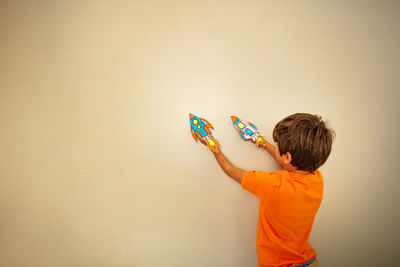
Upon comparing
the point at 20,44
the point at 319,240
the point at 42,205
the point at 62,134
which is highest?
the point at 20,44

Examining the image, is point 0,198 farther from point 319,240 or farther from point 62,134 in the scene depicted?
point 319,240

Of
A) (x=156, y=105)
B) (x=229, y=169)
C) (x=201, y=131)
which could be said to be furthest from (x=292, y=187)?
(x=156, y=105)

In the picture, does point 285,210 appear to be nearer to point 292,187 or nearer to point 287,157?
point 292,187

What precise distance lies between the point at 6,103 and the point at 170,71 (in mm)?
787

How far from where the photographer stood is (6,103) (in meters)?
0.97

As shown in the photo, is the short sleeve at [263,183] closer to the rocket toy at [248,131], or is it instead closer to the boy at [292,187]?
the boy at [292,187]

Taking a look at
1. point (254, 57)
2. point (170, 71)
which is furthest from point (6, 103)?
point (254, 57)

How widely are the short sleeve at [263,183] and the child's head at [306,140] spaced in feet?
0.34

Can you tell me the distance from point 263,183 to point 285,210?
126 millimetres

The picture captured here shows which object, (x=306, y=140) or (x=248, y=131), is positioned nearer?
(x=306, y=140)

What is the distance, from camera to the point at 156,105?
36.9 inches

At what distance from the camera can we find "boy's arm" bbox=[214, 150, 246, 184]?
32.5 inches

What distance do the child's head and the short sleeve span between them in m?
0.11

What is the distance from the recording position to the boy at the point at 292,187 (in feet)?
2.43
